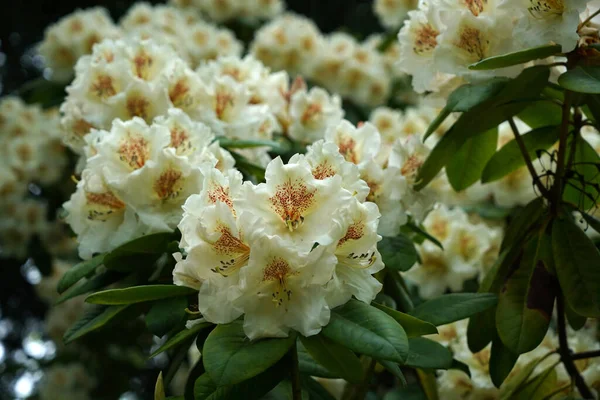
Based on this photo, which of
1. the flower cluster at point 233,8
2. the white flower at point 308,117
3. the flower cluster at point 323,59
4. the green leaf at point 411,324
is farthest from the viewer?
the flower cluster at point 233,8

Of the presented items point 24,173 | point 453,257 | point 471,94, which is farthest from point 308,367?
point 24,173

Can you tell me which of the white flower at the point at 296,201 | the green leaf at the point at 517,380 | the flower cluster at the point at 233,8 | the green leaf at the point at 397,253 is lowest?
the flower cluster at the point at 233,8

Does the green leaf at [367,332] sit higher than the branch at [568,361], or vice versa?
the green leaf at [367,332]

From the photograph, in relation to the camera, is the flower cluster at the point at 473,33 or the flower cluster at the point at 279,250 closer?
the flower cluster at the point at 279,250

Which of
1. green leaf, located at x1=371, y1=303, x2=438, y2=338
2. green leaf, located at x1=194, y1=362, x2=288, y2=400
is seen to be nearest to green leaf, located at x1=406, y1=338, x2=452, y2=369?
green leaf, located at x1=371, y1=303, x2=438, y2=338

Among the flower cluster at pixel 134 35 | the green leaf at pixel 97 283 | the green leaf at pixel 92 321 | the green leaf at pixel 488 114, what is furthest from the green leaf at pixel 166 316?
the flower cluster at pixel 134 35

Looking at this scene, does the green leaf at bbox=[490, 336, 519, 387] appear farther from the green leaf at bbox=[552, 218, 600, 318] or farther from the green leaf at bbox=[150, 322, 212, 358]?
the green leaf at bbox=[150, 322, 212, 358]

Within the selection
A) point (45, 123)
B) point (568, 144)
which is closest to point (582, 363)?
point (568, 144)

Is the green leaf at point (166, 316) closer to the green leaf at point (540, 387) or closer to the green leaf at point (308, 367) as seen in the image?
the green leaf at point (308, 367)
